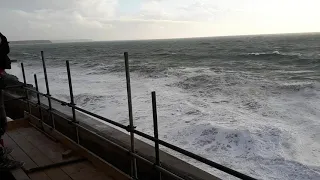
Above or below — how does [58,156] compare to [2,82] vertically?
below

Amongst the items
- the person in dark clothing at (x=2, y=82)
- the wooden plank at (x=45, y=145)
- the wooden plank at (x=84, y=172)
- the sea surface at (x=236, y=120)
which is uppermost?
the person in dark clothing at (x=2, y=82)

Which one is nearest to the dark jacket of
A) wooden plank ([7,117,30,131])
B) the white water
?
wooden plank ([7,117,30,131])

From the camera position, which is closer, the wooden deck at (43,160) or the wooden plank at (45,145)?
the wooden deck at (43,160)

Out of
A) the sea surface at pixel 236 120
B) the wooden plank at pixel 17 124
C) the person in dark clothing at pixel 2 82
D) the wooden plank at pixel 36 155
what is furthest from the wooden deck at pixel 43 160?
the sea surface at pixel 236 120

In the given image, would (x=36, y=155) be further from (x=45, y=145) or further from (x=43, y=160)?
(x=45, y=145)

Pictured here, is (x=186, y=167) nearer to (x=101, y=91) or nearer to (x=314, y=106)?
(x=314, y=106)

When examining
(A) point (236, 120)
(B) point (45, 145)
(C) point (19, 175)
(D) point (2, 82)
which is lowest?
(A) point (236, 120)

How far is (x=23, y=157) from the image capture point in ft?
14.6

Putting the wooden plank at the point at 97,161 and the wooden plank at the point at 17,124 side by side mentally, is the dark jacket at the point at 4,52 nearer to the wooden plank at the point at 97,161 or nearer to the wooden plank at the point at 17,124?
the wooden plank at the point at 97,161

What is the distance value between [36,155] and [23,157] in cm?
18

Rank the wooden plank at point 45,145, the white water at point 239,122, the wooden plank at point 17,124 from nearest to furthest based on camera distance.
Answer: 1. the wooden plank at point 45,145
2. the wooden plank at point 17,124
3. the white water at point 239,122

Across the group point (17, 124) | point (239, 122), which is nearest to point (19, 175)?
point (17, 124)

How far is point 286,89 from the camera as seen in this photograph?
16.7m

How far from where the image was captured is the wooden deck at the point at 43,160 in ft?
12.5
